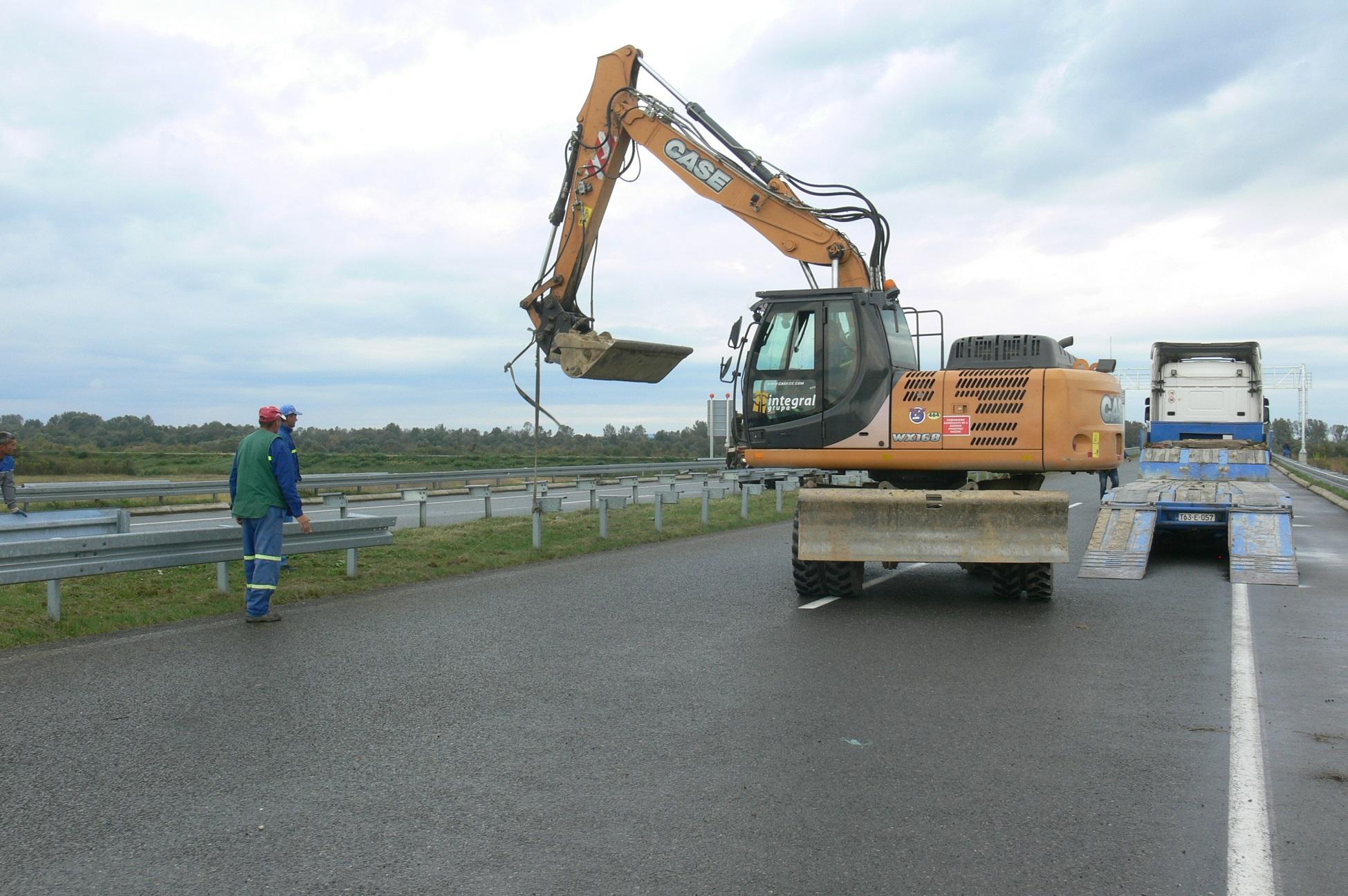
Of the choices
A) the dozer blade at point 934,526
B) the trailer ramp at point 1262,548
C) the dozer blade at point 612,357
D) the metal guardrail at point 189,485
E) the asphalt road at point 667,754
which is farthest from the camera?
the metal guardrail at point 189,485

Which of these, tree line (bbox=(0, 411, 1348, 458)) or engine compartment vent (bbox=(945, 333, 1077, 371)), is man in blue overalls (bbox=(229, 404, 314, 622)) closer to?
engine compartment vent (bbox=(945, 333, 1077, 371))

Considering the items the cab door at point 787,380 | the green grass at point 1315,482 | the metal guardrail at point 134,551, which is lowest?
the green grass at point 1315,482

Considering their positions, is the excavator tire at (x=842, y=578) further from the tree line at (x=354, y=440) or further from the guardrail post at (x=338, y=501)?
the tree line at (x=354, y=440)

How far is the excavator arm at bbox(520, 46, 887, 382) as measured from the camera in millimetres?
12758

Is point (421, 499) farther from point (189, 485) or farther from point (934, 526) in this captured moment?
point (934, 526)

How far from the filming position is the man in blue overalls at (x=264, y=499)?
872 cm

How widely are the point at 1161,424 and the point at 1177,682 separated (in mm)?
17887

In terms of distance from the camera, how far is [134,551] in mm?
8711

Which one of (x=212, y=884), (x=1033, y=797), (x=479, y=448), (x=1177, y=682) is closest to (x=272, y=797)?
(x=212, y=884)

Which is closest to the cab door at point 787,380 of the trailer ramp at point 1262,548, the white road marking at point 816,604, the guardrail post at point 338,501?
the white road marking at point 816,604

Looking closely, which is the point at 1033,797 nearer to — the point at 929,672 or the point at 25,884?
the point at 929,672

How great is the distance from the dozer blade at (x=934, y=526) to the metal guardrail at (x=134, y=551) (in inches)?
186

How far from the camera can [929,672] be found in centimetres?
695

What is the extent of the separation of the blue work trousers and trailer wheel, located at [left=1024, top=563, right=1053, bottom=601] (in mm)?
6800
